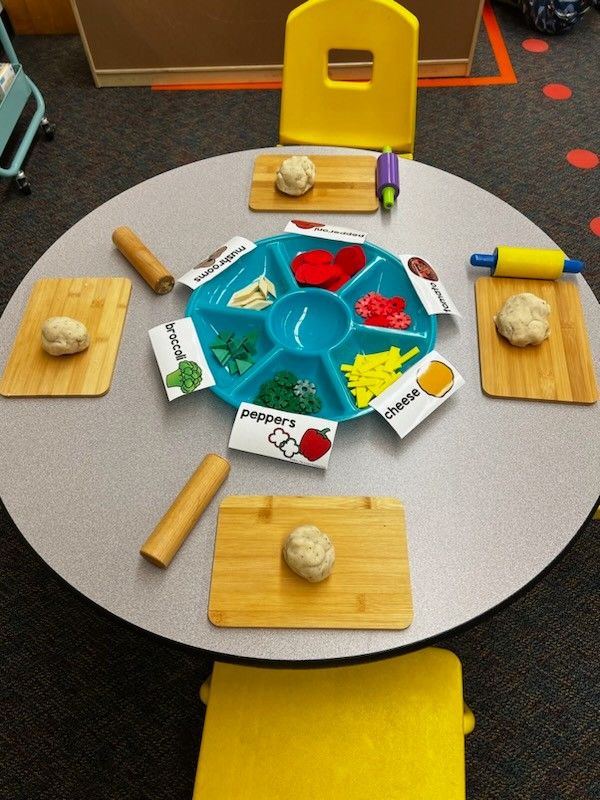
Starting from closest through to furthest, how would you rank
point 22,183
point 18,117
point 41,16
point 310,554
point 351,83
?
point 310,554, point 351,83, point 22,183, point 18,117, point 41,16

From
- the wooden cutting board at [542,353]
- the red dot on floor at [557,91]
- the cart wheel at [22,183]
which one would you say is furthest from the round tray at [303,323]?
the red dot on floor at [557,91]

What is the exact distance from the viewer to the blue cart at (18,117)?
2.36 meters

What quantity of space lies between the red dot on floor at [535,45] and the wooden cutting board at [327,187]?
210 centimetres

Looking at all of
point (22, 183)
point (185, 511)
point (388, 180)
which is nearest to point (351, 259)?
point (388, 180)

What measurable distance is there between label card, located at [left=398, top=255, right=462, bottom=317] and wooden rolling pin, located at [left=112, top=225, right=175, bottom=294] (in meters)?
0.44

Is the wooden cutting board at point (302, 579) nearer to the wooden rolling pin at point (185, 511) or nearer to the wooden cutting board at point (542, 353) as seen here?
the wooden rolling pin at point (185, 511)

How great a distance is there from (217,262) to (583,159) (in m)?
1.92

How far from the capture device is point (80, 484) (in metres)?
0.96

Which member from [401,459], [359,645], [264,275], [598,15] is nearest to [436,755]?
[359,645]

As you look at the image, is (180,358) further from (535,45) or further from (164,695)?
(535,45)

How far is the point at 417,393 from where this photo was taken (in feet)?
3.30

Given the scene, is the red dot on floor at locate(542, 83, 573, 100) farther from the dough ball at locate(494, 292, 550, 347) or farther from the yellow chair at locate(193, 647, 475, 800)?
the yellow chair at locate(193, 647, 475, 800)

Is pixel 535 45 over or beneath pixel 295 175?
beneath

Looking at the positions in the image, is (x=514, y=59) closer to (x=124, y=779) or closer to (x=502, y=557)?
(x=502, y=557)
